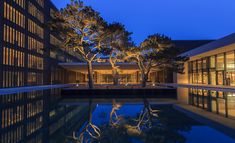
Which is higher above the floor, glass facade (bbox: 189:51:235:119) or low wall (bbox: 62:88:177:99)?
glass facade (bbox: 189:51:235:119)

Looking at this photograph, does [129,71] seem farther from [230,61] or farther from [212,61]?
[230,61]

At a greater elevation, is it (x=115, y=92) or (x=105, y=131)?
(x=115, y=92)

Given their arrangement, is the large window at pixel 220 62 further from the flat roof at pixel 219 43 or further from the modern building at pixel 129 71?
the modern building at pixel 129 71

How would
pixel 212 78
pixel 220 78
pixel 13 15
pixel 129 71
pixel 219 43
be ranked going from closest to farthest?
pixel 219 43, pixel 13 15, pixel 220 78, pixel 212 78, pixel 129 71

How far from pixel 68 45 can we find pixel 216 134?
2163 centimetres

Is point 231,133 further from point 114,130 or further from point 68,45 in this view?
point 68,45

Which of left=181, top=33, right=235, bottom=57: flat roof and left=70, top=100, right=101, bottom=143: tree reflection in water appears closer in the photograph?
left=70, top=100, right=101, bottom=143: tree reflection in water

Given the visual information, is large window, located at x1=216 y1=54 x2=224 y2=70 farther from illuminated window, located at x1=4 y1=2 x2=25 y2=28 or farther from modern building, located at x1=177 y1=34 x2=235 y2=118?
illuminated window, located at x1=4 y1=2 x2=25 y2=28

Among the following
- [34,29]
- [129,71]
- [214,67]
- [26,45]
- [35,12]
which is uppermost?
[35,12]

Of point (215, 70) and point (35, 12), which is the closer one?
point (215, 70)

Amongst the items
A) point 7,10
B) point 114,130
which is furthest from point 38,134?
point 7,10

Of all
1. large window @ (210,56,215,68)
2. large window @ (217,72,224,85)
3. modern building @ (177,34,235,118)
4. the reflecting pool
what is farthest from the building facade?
large window @ (217,72,224,85)

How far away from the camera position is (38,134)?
648cm

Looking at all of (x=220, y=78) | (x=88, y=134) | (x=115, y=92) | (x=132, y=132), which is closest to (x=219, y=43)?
(x=220, y=78)
